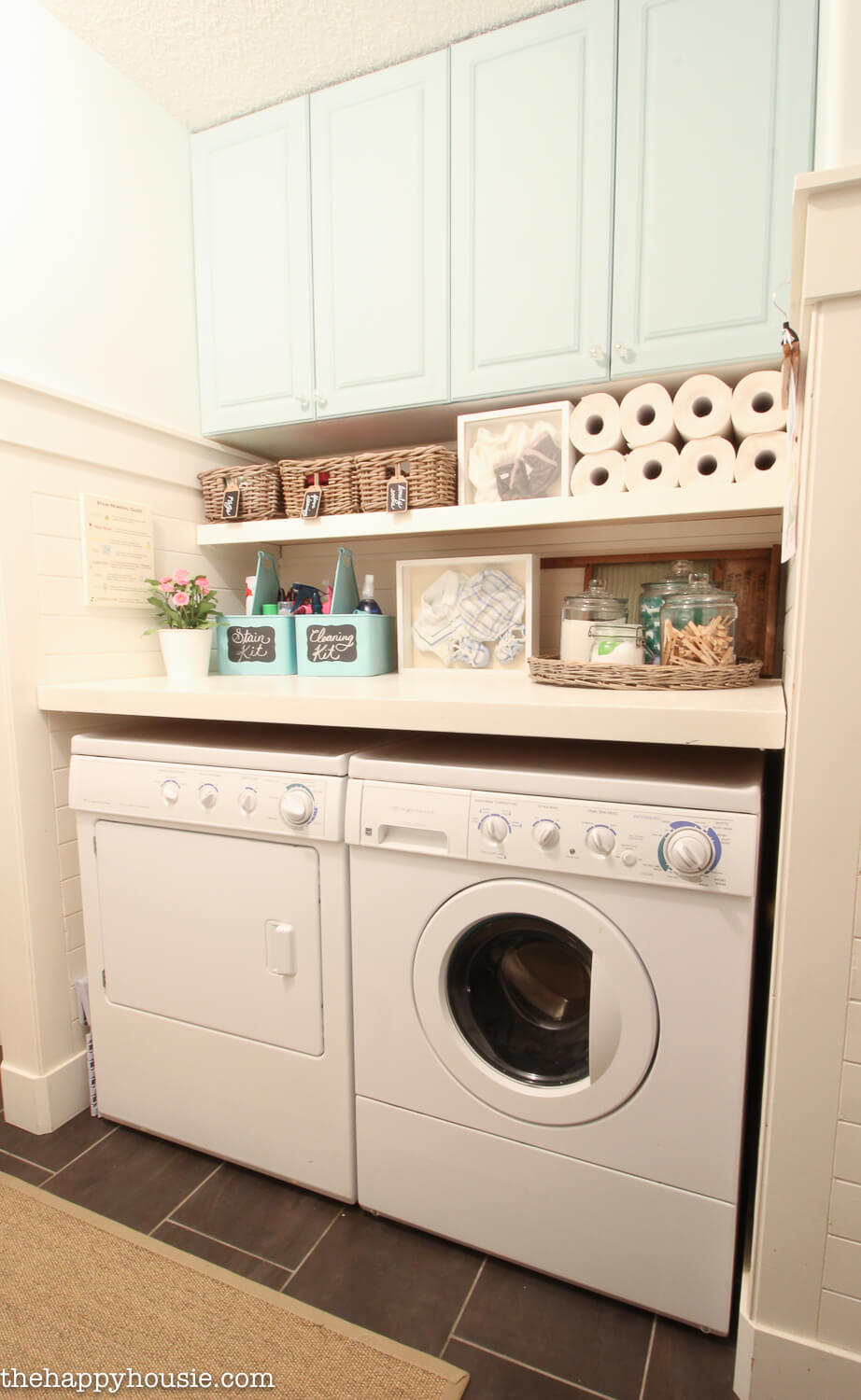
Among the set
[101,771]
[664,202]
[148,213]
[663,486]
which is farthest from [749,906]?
[148,213]

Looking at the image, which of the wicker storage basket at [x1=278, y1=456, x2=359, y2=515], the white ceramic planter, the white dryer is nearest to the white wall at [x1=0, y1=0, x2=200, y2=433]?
the wicker storage basket at [x1=278, y1=456, x2=359, y2=515]

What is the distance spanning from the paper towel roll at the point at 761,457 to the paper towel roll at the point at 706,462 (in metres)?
0.02

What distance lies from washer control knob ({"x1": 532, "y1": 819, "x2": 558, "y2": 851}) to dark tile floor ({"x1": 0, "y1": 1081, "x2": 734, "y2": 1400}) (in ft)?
2.59

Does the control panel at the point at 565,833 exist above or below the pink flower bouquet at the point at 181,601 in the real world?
below

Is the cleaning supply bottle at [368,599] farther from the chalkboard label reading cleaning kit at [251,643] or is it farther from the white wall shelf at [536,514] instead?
the chalkboard label reading cleaning kit at [251,643]

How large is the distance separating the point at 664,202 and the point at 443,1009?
163cm

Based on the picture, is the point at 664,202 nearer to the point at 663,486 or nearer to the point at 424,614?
the point at 663,486

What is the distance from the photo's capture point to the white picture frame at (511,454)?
1.56m

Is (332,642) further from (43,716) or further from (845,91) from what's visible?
(845,91)

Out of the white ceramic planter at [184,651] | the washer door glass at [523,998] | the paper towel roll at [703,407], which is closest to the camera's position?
the washer door glass at [523,998]

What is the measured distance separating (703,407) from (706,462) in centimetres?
12

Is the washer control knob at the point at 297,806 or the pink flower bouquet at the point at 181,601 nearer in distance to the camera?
the washer control knob at the point at 297,806

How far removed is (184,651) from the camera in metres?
1.78

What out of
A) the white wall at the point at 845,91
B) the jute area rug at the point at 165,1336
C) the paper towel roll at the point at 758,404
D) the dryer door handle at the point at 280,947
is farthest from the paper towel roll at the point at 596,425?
the jute area rug at the point at 165,1336
